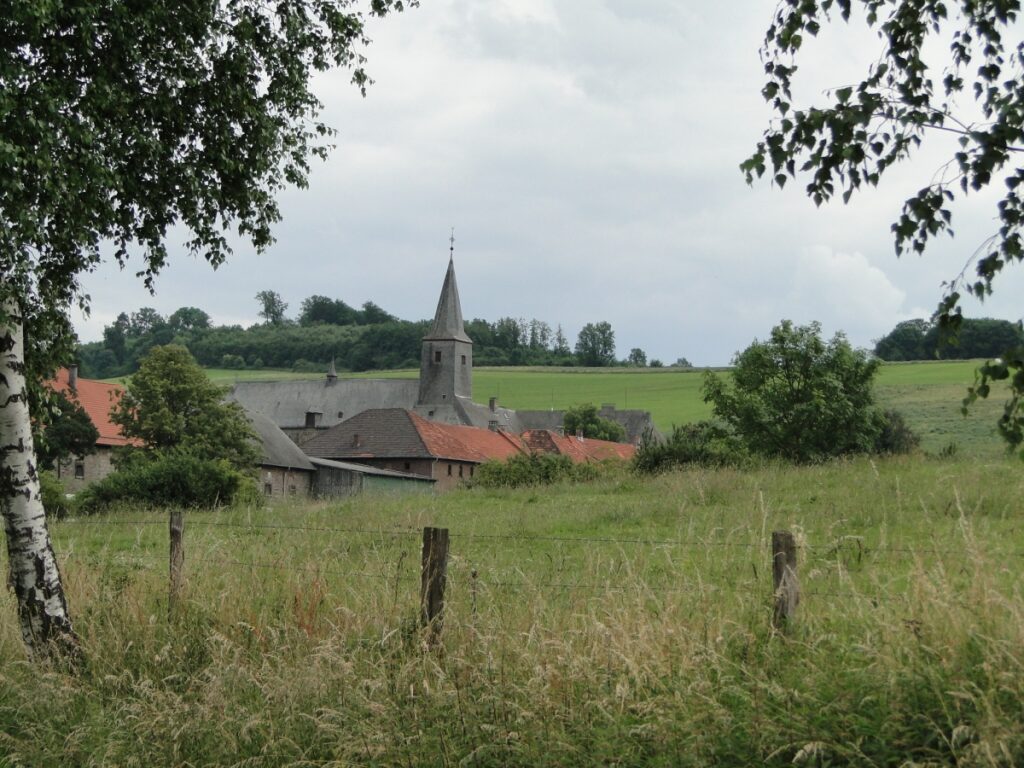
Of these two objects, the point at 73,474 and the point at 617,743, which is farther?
the point at 73,474

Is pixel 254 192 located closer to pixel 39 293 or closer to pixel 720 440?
pixel 39 293

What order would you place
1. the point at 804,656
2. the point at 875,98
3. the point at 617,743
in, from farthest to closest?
the point at 804,656
the point at 617,743
the point at 875,98

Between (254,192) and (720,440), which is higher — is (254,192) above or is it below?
above

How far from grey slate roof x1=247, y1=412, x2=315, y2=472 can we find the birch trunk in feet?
174

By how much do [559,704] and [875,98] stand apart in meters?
3.20

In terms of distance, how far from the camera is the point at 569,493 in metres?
24.1

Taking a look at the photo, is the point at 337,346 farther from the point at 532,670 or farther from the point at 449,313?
the point at 532,670

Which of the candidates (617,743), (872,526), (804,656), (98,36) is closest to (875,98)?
(804,656)

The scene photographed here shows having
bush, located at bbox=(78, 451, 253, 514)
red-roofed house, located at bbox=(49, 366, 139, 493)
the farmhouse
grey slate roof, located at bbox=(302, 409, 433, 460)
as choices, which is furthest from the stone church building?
bush, located at bbox=(78, 451, 253, 514)

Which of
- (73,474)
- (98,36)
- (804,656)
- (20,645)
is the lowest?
(73,474)

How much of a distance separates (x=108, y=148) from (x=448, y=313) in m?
98.5

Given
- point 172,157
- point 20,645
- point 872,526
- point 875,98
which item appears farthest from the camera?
point 872,526

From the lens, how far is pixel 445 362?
105 m

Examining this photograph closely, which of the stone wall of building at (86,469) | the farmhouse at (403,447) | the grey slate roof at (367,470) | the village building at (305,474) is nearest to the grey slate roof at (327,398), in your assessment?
the farmhouse at (403,447)
